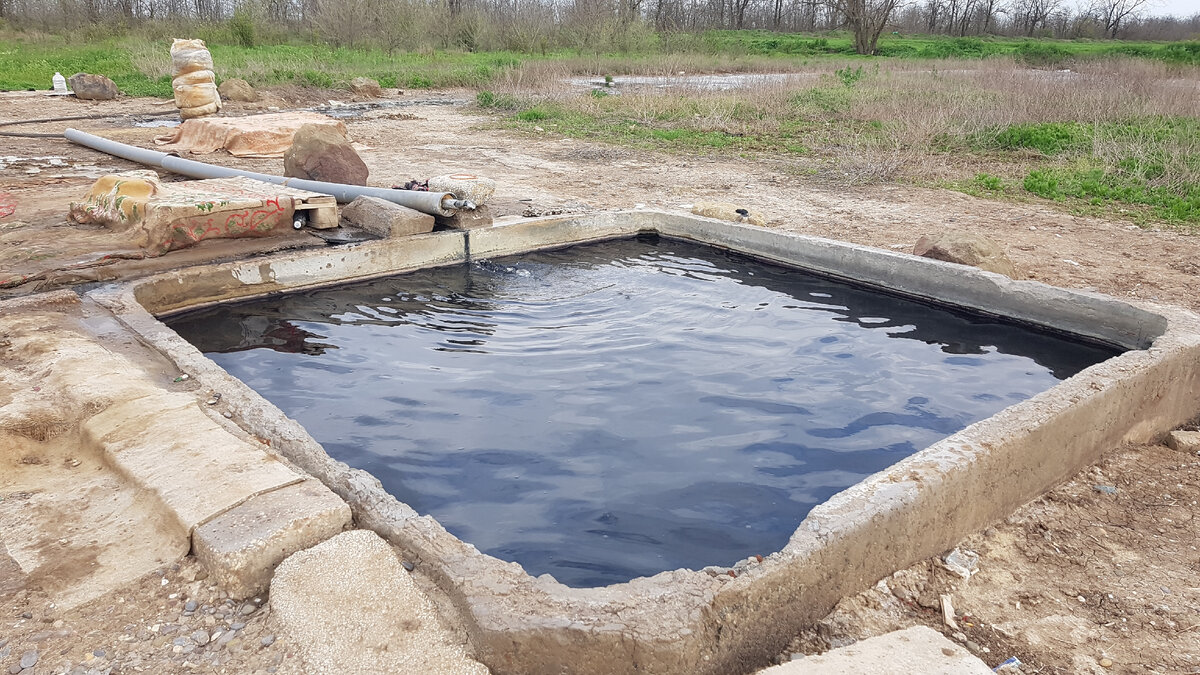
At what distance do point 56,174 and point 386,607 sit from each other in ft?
29.6

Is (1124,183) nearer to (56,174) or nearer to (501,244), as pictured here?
(501,244)

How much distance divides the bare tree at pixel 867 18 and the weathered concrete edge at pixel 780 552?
3554 centimetres

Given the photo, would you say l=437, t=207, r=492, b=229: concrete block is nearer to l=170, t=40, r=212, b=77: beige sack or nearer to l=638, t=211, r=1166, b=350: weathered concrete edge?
l=638, t=211, r=1166, b=350: weathered concrete edge

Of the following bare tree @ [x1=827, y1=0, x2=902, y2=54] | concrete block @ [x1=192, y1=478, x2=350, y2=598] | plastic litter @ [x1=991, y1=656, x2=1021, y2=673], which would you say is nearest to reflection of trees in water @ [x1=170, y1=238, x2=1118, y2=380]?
concrete block @ [x1=192, y1=478, x2=350, y2=598]

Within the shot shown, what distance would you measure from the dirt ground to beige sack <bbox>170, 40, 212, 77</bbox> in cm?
192

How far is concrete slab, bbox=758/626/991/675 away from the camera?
78.8 inches

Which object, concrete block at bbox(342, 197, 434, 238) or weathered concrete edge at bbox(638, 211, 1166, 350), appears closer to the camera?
weathered concrete edge at bbox(638, 211, 1166, 350)

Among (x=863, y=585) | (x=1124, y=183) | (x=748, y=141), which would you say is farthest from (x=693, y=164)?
(x=863, y=585)

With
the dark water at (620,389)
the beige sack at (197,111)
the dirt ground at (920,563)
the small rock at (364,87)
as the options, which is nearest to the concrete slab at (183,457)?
the dirt ground at (920,563)

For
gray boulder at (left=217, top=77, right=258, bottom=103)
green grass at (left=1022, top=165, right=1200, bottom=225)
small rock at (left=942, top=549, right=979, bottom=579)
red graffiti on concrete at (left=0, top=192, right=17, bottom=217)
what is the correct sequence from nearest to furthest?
small rock at (left=942, top=549, right=979, bottom=579)
red graffiti on concrete at (left=0, top=192, right=17, bottom=217)
green grass at (left=1022, top=165, right=1200, bottom=225)
gray boulder at (left=217, top=77, right=258, bottom=103)

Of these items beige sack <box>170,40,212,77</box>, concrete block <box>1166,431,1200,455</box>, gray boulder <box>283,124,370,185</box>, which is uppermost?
beige sack <box>170,40,212,77</box>

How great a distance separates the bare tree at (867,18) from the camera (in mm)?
35438

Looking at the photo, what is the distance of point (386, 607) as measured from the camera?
2109 millimetres

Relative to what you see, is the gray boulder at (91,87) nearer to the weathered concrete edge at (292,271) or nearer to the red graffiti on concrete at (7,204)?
the red graffiti on concrete at (7,204)
